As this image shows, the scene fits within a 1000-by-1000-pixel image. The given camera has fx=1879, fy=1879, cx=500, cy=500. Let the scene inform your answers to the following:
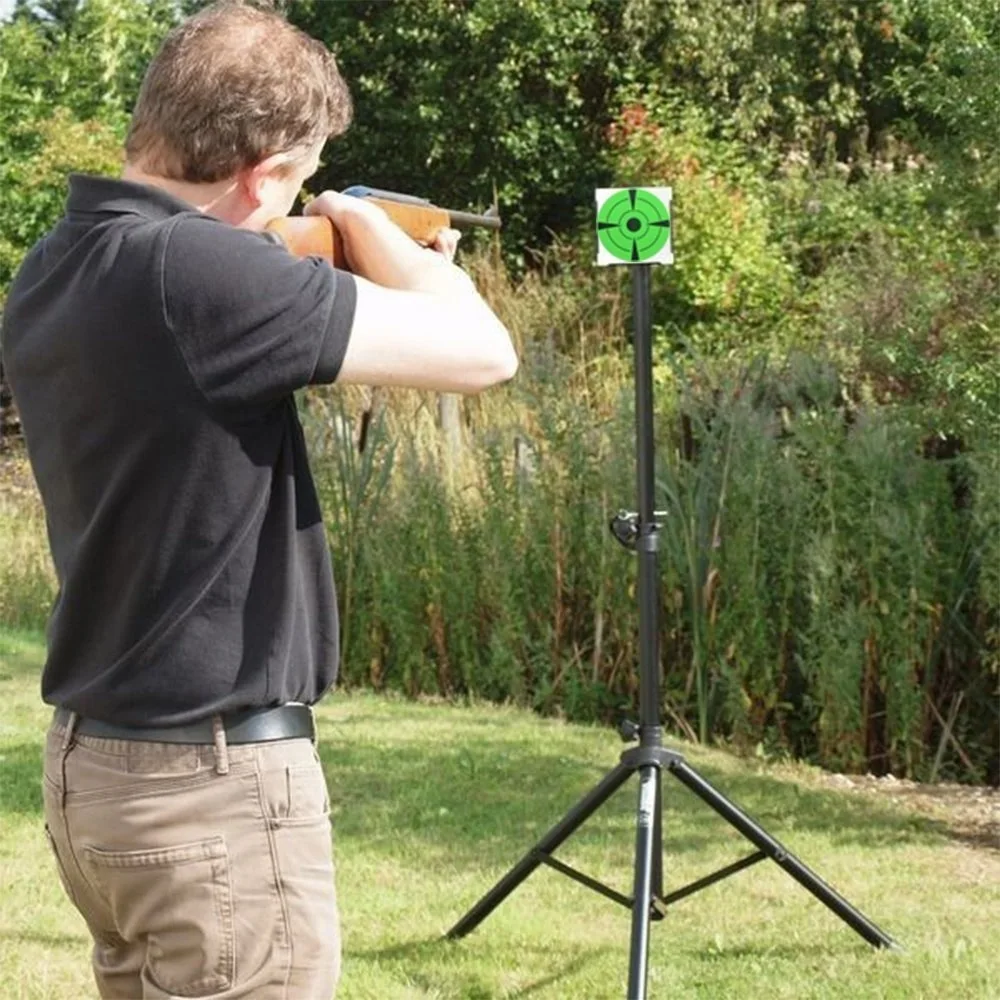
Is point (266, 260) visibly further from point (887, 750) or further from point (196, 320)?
point (887, 750)

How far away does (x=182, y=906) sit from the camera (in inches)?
84.7

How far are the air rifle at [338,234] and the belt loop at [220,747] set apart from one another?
57 centimetres

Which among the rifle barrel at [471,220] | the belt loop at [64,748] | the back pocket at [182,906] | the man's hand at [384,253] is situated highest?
the rifle barrel at [471,220]

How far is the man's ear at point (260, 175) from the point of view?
219 cm

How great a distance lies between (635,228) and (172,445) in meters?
2.03

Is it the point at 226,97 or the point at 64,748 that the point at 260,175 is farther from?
the point at 64,748

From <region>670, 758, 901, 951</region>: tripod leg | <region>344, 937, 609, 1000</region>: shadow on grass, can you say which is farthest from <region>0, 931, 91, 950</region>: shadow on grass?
<region>670, 758, 901, 951</region>: tripod leg

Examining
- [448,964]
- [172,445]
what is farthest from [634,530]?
[172,445]

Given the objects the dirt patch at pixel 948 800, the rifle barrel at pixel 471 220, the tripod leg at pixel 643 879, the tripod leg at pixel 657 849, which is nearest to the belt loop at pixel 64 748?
the rifle barrel at pixel 471 220

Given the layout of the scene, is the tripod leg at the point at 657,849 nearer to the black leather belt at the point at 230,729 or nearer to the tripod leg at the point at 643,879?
the tripod leg at the point at 643,879

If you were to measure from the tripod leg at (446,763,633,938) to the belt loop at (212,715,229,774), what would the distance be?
1.92m

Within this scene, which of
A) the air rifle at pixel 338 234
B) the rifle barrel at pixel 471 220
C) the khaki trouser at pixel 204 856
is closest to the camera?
the khaki trouser at pixel 204 856

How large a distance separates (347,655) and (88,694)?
20.1ft

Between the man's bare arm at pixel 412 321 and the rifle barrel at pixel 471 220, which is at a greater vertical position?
the rifle barrel at pixel 471 220
